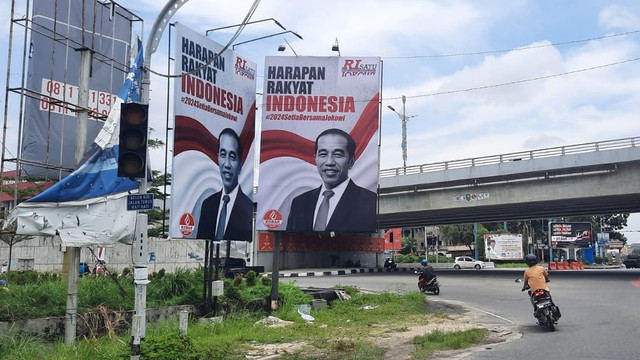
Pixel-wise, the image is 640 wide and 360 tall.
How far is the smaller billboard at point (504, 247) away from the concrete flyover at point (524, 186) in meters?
24.0

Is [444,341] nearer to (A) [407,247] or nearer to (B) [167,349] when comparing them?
(B) [167,349]

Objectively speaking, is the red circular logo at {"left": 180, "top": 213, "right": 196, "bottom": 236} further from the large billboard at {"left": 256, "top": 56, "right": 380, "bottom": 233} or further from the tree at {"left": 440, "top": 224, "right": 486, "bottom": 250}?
the tree at {"left": 440, "top": 224, "right": 486, "bottom": 250}

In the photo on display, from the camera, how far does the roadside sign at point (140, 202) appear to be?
673 cm

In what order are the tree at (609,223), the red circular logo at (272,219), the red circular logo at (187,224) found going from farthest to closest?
the tree at (609,223)
the red circular logo at (272,219)
the red circular logo at (187,224)

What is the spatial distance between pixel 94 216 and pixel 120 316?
6.08 ft

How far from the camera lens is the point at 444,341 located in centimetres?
965

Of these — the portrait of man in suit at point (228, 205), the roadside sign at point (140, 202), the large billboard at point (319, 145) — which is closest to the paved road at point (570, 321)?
the large billboard at point (319, 145)

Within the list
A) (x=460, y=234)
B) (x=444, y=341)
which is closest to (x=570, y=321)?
(x=444, y=341)

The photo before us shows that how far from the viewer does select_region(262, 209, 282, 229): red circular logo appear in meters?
14.8

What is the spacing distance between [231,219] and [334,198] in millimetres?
3034

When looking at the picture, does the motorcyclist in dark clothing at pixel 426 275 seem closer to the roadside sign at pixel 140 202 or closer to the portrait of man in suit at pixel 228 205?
the portrait of man in suit at pixel 228 205

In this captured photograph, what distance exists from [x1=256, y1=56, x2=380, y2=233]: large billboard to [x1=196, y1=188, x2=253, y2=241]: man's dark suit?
0.87m

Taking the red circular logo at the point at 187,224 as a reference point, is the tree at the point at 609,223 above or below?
above

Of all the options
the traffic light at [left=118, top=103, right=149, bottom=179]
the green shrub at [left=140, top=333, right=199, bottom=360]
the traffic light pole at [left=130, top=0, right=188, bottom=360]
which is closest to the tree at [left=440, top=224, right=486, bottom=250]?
the green shrub at [left=140, top=333, right=199, bottom=360]
